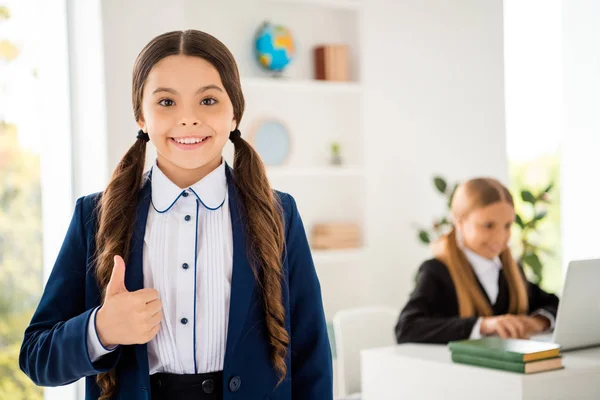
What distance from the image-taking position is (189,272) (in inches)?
60.1

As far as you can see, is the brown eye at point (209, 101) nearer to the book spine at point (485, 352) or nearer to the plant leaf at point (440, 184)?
the book spine at point (485, 352)

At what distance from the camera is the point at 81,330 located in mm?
1449

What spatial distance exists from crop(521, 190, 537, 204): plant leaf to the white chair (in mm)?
1037

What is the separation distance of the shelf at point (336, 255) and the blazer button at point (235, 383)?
2665 mm

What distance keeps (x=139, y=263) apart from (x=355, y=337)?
2062 mm

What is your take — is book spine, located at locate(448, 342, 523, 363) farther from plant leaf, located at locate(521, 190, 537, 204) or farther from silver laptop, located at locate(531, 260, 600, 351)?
plant leaf, located at locate(521, 190, 537, 204)

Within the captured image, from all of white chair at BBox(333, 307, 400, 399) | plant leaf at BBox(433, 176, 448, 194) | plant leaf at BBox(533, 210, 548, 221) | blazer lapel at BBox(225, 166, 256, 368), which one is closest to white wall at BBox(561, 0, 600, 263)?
plant leaf at BBox(533, 210, 548, 221)

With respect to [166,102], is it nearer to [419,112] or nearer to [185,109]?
[185,109]

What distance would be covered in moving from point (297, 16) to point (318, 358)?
3068 mm

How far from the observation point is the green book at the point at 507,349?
223cm

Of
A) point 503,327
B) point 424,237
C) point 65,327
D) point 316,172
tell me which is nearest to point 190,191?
point 65,327

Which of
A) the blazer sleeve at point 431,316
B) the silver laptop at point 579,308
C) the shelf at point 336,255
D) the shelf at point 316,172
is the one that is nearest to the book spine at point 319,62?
the shelf at point 316,172

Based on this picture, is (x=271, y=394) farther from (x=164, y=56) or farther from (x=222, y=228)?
(x=164, y=56)

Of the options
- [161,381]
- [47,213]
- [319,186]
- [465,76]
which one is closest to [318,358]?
[161,381]
